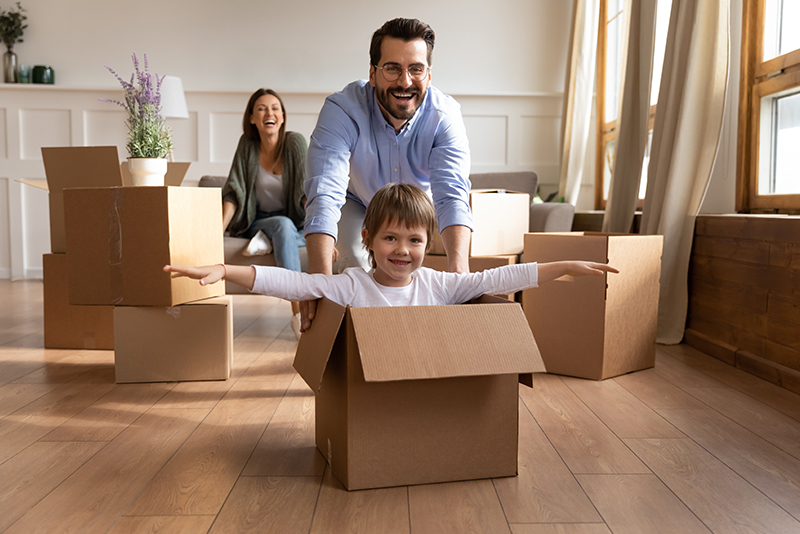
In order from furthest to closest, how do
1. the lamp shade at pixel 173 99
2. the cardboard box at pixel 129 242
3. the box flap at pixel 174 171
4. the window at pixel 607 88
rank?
the lamp shade at pixel 173 99
the window at pixel 607 88
the box flap at pixel 174 171
the cardboard box at pixel 129 242

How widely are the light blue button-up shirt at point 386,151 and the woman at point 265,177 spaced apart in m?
1.28

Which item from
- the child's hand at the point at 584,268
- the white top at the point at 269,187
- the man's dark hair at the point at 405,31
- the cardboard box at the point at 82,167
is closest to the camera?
the child's hand at the point at 584,268

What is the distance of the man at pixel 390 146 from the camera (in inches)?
64.1

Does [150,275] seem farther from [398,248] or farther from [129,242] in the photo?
[398,248]

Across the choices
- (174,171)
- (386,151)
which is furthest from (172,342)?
(386,151)

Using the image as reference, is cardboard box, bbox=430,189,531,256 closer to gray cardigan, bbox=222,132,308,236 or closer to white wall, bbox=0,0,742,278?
gray cardigan, bbox=222,132,308,236

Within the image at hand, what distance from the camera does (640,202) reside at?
3.58 metres

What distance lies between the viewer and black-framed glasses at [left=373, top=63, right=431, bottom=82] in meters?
1.66

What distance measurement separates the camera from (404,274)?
56.1 inches

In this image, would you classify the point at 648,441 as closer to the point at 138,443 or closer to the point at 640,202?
the point at 138,443

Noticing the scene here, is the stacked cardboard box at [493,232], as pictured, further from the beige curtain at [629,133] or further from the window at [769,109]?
the window at [769,109]

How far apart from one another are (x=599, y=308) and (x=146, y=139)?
1.61 m

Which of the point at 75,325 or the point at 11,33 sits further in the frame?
the point at 11,33

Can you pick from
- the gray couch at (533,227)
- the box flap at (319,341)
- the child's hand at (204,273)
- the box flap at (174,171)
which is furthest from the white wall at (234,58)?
the child's hand at (204,273)
